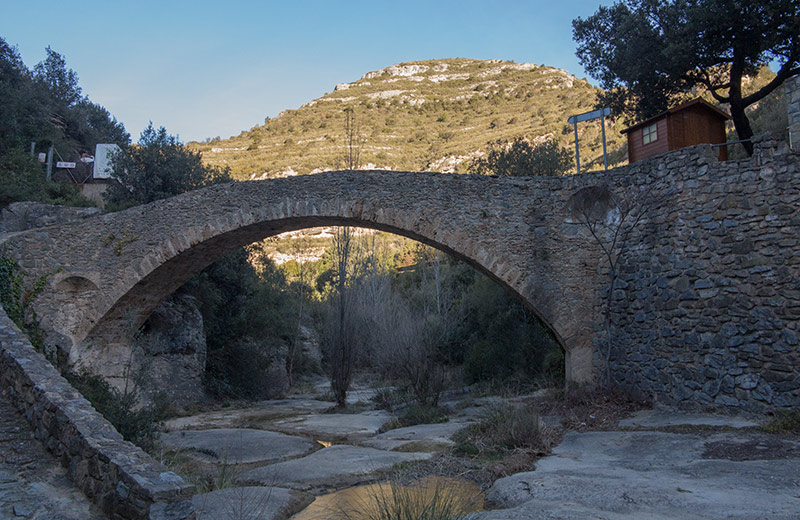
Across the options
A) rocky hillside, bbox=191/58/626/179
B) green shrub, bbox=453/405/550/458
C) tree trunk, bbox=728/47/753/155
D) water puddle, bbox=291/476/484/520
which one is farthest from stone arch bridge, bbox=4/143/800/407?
rocky hillside, bbox=191/58/626/179

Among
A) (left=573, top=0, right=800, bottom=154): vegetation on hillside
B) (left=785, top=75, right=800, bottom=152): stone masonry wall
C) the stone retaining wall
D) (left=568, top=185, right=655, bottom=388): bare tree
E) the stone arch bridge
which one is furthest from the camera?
(left=573, top=0, right=800, bottom=154): vegetation on hillside

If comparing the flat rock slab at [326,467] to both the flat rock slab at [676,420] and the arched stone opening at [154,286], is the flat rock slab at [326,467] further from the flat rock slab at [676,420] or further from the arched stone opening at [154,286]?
the arched stone opening at [154,286]

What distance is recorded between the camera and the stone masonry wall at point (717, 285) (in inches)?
285

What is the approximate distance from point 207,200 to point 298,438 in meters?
5.40

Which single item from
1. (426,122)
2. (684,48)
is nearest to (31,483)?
(684,48)

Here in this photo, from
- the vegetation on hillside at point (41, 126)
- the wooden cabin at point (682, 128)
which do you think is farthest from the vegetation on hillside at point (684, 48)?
the vegetation on hillside at point (41, 126)

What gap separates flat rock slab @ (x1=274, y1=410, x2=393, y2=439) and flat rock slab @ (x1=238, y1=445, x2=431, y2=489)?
204cm

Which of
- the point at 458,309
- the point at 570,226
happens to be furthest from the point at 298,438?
the point at 458,309

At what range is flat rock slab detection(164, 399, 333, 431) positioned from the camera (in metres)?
11.1

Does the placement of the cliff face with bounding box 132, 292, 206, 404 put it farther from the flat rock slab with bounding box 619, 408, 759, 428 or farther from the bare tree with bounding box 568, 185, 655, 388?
the flat rock slab with bounding box 619, 408, 759, 428

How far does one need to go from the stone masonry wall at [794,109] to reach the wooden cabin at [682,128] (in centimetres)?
218

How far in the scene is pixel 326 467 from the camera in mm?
6523

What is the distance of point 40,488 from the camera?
4293 mm

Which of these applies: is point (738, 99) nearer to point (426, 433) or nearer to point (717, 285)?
point (717, 285)
